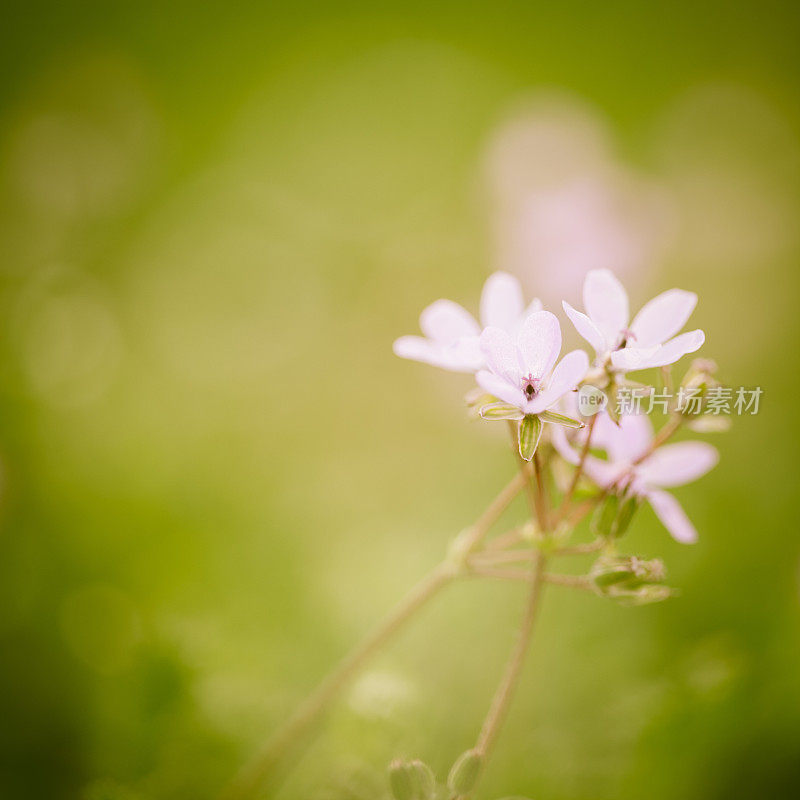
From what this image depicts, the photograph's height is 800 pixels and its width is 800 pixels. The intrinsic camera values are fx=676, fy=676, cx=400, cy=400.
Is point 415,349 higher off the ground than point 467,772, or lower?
higher

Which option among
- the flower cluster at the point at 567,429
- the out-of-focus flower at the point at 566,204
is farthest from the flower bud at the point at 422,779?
the out-of-focus flower at the point at 566,204

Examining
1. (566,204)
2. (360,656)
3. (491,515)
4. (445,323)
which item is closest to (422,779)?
(360,656)

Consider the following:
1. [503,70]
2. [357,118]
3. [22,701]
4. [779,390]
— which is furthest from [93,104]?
[779,390]

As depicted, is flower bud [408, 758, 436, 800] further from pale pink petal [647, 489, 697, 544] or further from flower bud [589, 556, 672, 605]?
pale pink petal [647, 489, 697, 544]

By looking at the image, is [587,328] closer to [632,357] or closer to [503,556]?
[632,357]

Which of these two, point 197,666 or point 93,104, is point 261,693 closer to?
point 197,666

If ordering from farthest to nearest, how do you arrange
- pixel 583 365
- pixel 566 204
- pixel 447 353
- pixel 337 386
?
pixel 566 204, pixel 337 386, pixel 447 353, pixel 583 365

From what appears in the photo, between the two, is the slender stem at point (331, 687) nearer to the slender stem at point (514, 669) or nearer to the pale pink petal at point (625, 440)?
the slender stem at point (514, 669)

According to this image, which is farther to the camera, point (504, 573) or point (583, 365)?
point (504, 573)
